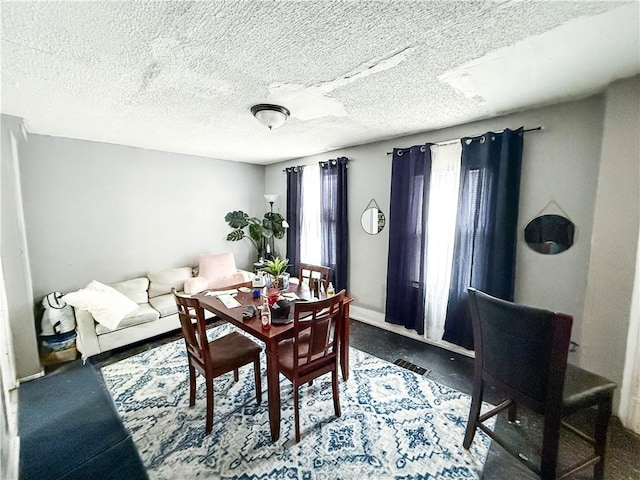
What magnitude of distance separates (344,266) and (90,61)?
3.05 m

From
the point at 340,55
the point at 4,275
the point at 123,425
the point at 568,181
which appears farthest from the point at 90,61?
the point at 568,181

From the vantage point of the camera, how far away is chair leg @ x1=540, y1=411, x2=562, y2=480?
3.95 feet

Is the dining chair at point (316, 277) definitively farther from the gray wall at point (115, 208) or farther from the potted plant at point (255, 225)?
the gray wall at point (115, 208)

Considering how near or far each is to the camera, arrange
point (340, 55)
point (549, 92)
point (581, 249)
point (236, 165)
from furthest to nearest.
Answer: point (236, 165) < point (581, 249) < point (549, 92) < point (340, 55)

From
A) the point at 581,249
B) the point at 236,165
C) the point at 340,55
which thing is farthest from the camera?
the point at 236,165

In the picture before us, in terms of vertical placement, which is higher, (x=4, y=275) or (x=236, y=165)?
(x=236, y=165)

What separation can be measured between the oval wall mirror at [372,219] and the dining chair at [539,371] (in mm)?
1895

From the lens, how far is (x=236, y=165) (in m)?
4.40

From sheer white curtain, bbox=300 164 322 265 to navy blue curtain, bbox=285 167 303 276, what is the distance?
0.23ft

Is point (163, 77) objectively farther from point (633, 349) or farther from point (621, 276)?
point (633, 349)

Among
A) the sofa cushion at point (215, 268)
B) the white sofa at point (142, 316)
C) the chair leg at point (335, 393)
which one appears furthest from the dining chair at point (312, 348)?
the sofa cushion at point (215, 268)

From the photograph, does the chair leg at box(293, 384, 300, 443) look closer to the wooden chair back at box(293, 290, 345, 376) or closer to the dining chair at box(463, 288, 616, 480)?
the wooden chair back at box(293, 290, 345, 376)

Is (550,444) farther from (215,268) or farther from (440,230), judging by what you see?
(215,268)

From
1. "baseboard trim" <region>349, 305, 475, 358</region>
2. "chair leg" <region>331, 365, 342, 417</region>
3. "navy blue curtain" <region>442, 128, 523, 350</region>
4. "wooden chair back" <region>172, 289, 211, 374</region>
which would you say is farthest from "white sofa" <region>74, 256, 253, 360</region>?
"navy blue curtain" <region>442, 128, 523, 350</region>
